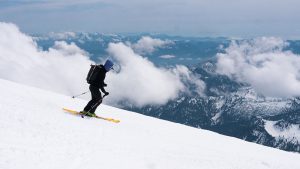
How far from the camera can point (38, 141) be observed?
13.3m

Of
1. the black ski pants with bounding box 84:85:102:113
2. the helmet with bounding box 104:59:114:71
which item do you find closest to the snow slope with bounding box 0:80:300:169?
the black ski pants with bounding box 84:85:102:113

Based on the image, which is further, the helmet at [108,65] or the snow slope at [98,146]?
the helmet at [108,65]

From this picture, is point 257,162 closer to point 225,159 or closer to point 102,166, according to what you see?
point 225,159

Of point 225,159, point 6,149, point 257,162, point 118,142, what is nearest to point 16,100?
point 118,142

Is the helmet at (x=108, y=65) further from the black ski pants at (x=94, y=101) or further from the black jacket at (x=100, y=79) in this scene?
the black ski pants at (x=94, y=101)

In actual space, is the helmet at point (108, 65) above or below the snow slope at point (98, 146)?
above

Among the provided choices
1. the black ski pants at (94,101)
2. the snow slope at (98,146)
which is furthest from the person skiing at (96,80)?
the snow slope at (98,146)

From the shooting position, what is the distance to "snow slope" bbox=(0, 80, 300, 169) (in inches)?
480

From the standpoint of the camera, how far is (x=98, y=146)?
47.9ft

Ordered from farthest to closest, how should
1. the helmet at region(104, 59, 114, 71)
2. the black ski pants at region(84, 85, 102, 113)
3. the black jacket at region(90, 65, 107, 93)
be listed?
1. the black ski pants at region(84, 85, 102, 113)
2. the black jacket at region(90, 65, 107, 93)
3. the helmet at region(104, 59, 114, 71)

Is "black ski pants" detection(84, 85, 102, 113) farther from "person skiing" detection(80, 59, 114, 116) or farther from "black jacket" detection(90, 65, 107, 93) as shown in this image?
A: "black jacket" detection(90, 65, 107, 93)

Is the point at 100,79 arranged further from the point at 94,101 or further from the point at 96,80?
the point at 94,101

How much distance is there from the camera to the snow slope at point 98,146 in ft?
40.0

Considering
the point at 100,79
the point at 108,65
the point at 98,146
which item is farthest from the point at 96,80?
the point at 98,146
